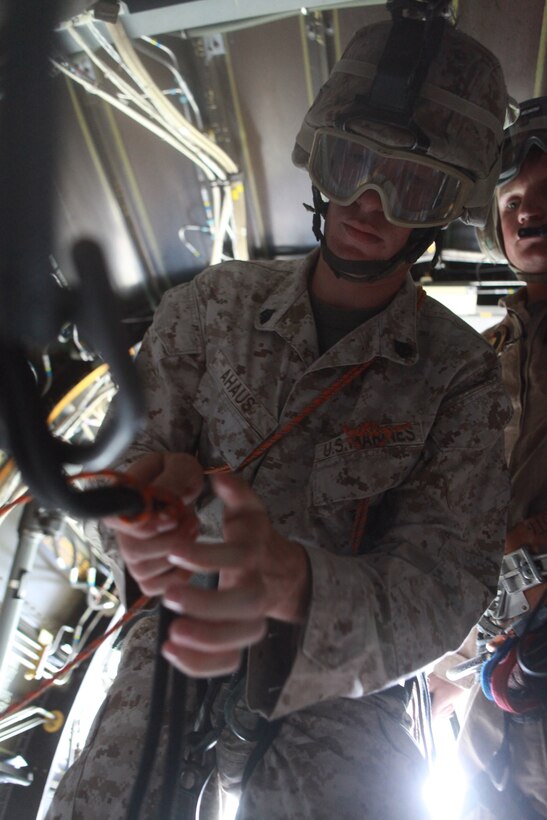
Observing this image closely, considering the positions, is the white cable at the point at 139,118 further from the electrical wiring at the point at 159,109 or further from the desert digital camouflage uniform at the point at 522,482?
the desert digital camouflage uniform at the point at 522,482

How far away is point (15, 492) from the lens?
8.11ft

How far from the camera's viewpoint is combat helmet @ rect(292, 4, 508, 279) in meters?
1.55

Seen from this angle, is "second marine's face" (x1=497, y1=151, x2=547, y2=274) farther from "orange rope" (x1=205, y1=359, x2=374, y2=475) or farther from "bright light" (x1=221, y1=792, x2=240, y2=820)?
"bright light" (x1=221, y1=792, x2=240, y2=820)

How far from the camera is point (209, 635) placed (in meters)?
0.91

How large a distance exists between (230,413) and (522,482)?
3.30ft

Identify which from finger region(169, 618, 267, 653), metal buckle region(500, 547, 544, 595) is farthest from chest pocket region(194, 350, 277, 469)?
metal buckle region(500, 547, 544, 595)

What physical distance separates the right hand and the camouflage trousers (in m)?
0.56

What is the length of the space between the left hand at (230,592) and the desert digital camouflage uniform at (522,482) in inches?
49.7

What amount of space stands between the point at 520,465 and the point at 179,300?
1.15 meters

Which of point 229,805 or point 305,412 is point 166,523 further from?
point 229,805

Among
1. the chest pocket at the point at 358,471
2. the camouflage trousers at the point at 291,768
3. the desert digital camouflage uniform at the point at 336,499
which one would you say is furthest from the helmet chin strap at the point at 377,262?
the camouflage trousers at the point at 291,768

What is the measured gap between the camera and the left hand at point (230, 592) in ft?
3.00

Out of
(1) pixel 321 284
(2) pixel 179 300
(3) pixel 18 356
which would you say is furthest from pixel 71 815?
(1) pixel 321 284

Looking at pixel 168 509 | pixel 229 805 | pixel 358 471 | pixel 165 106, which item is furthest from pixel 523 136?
pixel 229 805
